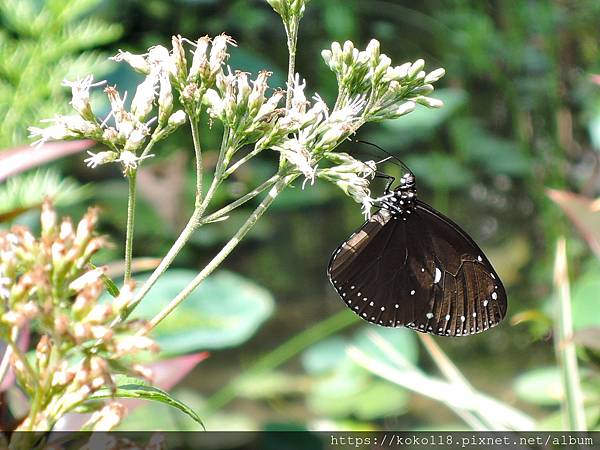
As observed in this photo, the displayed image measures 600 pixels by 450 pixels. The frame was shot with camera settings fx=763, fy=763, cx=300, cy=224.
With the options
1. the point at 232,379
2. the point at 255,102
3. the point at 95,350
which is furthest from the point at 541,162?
the point at 95,350

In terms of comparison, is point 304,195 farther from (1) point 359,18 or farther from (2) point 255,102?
(2) point 255,102

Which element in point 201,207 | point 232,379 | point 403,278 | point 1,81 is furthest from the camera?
point 232,379

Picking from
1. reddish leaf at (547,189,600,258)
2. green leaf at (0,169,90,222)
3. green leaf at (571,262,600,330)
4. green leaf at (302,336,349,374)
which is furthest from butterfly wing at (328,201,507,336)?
green leaf at (302,336,349,374)

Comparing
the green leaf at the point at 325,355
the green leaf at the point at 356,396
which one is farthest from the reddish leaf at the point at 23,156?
the green leaf at the point at 325,355

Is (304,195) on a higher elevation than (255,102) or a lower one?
lower

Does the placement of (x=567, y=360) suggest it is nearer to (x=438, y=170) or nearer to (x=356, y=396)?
(x=356, y=396)

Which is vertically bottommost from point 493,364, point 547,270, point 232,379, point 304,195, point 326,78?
point 493,364
